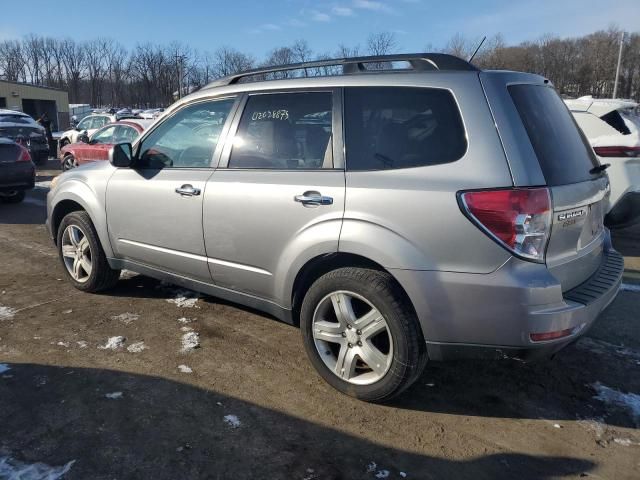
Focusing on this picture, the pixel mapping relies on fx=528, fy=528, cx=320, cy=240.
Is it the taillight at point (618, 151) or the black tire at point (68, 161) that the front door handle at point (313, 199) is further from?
the black tire at point (68, 161)

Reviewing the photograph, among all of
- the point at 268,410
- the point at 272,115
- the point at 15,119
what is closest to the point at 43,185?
the point at 15,119

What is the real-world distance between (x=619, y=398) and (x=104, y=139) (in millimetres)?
11901

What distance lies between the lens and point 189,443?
2787mm

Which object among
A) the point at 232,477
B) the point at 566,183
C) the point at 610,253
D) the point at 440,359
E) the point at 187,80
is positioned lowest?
the point at 232,477

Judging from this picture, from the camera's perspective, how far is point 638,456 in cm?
273

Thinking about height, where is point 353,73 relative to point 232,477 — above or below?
above

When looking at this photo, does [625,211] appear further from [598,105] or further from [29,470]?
[29,470]

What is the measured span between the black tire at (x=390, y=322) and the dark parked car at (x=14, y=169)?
8778mm

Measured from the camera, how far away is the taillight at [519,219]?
2594 mm

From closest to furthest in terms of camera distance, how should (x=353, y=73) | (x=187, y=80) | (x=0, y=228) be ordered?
(x=353, y=73)
(x=0, y=228)
(x=187, y=80)

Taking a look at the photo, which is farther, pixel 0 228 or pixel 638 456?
pixel 0 228

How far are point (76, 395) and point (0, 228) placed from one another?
6.04m

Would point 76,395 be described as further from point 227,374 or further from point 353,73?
point 353,73

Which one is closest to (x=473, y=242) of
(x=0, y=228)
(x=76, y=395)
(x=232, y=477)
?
(x=232, y=477)
